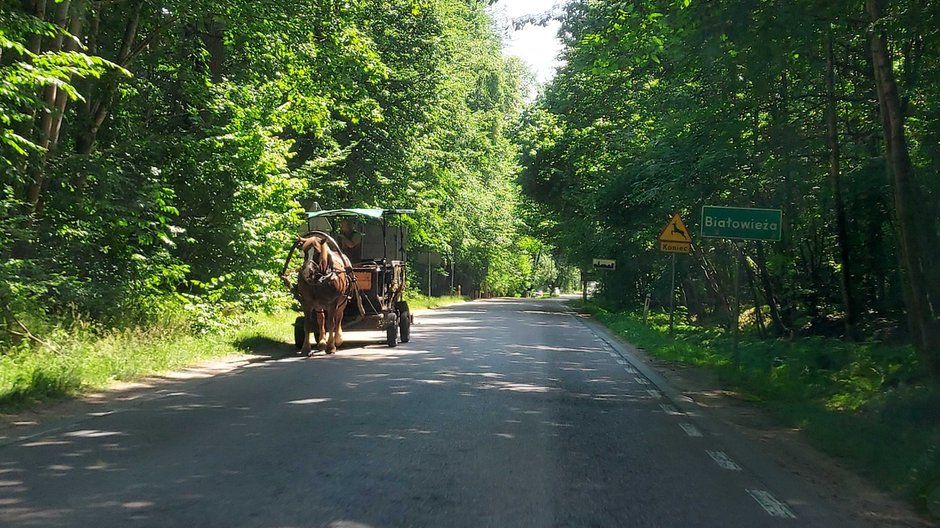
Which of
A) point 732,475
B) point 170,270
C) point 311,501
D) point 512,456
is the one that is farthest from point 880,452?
point 170,270

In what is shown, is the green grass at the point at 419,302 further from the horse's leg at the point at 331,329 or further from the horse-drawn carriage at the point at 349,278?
the horse's leg at the point at 331,329

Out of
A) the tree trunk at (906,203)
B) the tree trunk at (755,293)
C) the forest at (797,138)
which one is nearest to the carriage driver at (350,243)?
the forest at (797,138)

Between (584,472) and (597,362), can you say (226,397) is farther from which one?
(597,362)

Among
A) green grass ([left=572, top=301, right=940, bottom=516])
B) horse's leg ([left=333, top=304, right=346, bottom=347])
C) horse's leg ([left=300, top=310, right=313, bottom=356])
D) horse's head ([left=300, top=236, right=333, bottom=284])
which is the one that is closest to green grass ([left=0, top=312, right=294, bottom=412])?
horse's leg ([left=300, top=310, right=313, bottom=356])

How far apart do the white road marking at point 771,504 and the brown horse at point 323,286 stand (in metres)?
10.7

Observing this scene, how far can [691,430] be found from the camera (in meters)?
9.49

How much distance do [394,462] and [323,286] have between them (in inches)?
363

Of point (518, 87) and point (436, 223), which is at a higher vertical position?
point (518, 87)

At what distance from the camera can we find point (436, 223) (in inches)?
1674

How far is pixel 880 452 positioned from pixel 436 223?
35.2 meters

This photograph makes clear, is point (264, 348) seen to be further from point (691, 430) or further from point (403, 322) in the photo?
point (691, 430)

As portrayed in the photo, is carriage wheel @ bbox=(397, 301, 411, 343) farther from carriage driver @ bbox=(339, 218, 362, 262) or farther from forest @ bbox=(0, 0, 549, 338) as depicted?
forest @ bbox=(0, 0, 549, 338)

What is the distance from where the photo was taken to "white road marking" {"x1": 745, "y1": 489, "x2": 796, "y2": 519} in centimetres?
604

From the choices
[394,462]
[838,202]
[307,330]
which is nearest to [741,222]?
[838,202]
